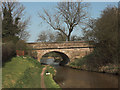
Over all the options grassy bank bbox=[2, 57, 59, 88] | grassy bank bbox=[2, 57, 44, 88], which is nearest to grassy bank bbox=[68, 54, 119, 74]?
grassy bank bbox=[2, 57, 59, 88]

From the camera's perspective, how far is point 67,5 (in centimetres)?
3111

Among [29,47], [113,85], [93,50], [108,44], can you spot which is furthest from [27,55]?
[113,85]

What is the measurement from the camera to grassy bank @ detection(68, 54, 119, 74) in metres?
19.2

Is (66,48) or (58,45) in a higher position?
(58,45)

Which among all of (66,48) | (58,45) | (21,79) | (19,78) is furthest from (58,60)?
(21,79)

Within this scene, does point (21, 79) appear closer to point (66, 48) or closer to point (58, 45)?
point (58, 45)

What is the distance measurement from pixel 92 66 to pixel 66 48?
232 inches

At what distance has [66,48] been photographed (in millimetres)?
25828

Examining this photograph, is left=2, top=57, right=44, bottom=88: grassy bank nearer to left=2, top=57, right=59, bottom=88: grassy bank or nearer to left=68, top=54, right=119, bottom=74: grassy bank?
left=2, top=57, right=59, bottom=88: grassy bank

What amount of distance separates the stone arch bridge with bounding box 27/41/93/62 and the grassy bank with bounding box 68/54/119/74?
1253 millimetres

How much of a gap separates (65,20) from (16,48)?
12.7 m

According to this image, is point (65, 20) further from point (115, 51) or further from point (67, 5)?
point (115, 51)

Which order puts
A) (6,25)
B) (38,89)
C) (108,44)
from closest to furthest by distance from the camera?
(38,89)
(108,44)
(6,25)

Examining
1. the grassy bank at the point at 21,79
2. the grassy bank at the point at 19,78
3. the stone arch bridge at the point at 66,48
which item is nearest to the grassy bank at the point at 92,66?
the stone arch bridge at the point at 66,48
